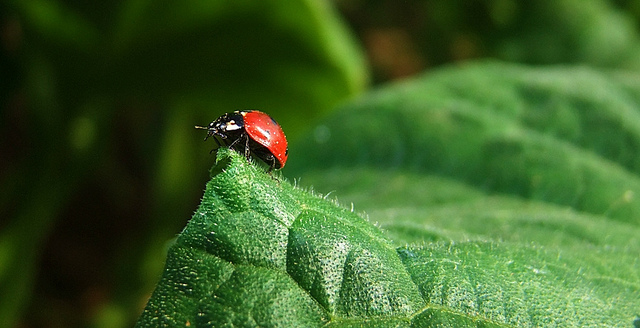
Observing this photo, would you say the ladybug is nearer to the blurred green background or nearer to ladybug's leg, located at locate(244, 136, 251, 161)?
ladybug's leg, located at locate(244, 136, 251, 161)

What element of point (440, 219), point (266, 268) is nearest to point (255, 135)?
point (266, 268)

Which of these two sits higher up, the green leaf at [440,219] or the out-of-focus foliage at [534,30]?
the out-of-focus foliage at [534,30]

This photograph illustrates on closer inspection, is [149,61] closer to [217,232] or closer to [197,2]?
[197,2]

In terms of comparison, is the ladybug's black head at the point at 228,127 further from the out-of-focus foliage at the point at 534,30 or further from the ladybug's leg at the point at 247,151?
the out-of-focus foliage at the point at 534,30

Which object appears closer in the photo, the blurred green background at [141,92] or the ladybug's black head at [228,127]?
the ladybug's black head at [228,127]

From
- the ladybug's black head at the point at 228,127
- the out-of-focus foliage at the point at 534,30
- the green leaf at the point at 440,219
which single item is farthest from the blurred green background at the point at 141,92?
the ladybug's black head at the point at 228,127

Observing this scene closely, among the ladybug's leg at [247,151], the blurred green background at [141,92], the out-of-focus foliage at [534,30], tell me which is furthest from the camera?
the out-of-focus foliage at [534,30]
